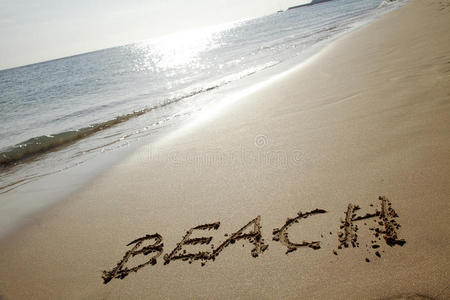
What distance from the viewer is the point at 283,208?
2645 millimetres

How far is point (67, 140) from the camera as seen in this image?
7996 millimetres

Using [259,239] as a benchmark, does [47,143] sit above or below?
above

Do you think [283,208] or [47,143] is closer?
[283,208]

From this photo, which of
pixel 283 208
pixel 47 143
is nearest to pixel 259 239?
pixel 283 208

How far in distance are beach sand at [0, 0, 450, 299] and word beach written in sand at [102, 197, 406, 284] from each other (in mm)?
15

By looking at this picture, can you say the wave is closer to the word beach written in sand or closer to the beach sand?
the beach sand

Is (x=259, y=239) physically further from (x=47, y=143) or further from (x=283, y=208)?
(x=47, y=143)

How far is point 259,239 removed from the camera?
2.36 meters

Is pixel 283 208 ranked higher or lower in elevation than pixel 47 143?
lower

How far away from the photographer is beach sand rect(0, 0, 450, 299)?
1937mm

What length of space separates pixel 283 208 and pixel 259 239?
438mm

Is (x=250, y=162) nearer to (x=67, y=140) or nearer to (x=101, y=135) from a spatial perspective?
(x=101, y=135)

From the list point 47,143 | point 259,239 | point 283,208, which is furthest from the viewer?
point 47,143

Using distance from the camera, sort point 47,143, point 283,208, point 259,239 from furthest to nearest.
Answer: point 47,143 → point 283,208 → point 259,239
